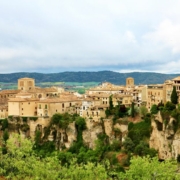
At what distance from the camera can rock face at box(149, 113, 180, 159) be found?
59056 mm

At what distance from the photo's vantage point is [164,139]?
6131 cm

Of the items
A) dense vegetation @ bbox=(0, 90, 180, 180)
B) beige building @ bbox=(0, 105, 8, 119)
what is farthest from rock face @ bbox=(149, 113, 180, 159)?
beige building @ bbox=(0, 105, 8, 119)

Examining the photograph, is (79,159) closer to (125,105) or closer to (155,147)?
A: (155,147)

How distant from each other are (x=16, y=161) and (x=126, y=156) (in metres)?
23.1

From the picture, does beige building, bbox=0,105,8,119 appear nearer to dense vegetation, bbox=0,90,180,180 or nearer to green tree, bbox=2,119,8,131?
dense vegetation, bbox=0,90,180,180

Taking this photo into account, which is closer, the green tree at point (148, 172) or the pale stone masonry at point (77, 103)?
the green tree at point (148, 172)

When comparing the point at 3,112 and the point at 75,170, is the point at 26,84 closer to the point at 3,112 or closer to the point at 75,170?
the point at 3,112

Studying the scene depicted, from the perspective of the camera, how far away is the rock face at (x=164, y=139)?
194 feet

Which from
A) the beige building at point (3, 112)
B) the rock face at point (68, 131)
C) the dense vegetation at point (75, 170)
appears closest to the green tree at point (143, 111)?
the rock face at point (68, 131)

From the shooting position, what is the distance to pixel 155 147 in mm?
62562

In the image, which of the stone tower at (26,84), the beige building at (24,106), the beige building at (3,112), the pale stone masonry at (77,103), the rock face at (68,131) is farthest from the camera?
the stone tower at (26,84)

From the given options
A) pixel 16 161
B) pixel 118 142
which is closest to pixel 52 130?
pixel 118 142

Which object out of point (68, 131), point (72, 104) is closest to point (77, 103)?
point (72, 104)

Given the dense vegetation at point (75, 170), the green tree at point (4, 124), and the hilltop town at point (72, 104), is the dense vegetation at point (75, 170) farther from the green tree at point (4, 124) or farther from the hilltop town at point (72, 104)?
the green tree at point (4, 124)
